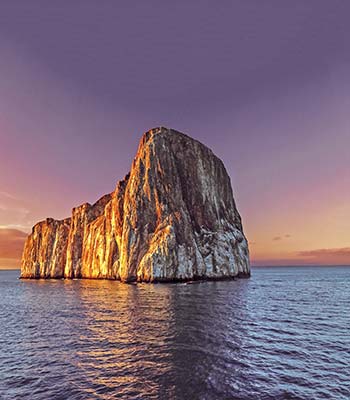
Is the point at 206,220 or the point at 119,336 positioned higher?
the point at 206,220

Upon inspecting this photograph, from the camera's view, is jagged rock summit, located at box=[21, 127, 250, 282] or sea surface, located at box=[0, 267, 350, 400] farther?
jagged rock summit, located at box=[21, 127, 250, 282]

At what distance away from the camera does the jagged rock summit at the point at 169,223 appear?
87.9 m

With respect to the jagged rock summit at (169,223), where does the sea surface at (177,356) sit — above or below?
below

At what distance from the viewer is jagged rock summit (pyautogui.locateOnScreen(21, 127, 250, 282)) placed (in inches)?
A: 3460

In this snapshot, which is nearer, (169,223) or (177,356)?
(177,356)

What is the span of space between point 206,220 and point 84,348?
8529 cm

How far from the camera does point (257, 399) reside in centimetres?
1327

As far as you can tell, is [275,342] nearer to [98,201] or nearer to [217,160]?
[217,160]

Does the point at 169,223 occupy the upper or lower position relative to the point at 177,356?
upper

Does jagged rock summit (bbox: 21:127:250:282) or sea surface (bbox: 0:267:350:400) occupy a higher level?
jagged rock summit (bbox: 21:127:250:282)

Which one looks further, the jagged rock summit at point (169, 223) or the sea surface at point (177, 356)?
the jagged rock summit at point (169, 223)

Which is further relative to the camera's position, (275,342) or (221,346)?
(275,342)

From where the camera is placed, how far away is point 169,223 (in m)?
91.5

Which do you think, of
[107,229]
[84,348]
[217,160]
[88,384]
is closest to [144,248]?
[107,229]
